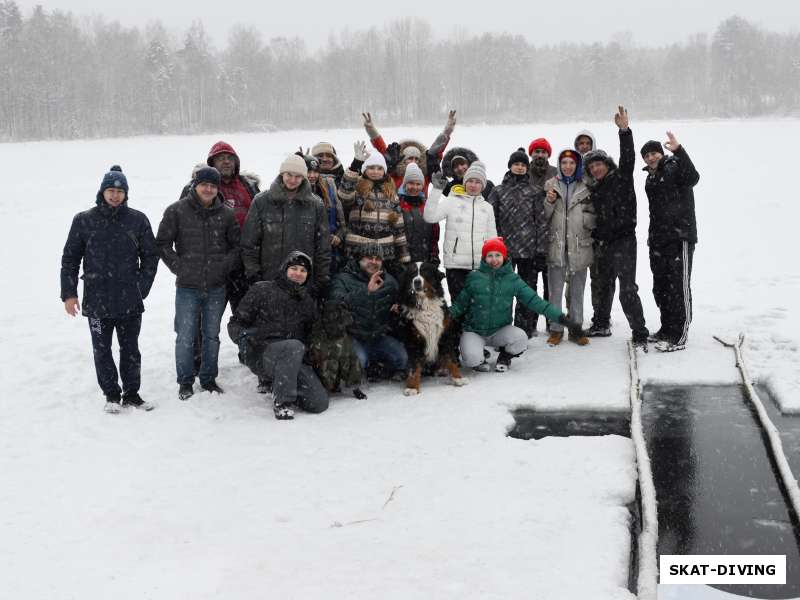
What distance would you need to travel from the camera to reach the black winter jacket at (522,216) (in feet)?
23.3

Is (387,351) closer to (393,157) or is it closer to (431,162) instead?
(393,157)

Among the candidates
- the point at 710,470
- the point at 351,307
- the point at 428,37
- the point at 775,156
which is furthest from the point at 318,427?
the point at 428,37

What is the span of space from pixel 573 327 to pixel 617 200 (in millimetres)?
1393

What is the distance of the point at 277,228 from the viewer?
5.95 meters

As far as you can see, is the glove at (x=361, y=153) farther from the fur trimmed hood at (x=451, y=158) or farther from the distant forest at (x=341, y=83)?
the distant forest at (x=341, y=83)

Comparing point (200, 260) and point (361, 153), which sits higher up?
point (361, 153)

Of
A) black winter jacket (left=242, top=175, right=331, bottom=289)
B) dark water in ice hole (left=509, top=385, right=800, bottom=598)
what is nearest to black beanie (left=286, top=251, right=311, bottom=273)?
black winter jacket (left=242, top=175, right=331, bottom=289)

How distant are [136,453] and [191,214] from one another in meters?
2.05

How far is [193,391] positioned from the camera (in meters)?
6.13

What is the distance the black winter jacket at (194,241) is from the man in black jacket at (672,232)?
3.96 meters

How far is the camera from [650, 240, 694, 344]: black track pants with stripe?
6.71 metres

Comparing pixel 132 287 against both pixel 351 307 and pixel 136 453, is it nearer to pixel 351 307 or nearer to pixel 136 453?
pixel 136 453

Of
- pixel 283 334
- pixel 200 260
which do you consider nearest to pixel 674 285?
pixel 283 334

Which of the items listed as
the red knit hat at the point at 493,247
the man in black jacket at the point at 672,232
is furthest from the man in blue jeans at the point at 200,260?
the man in black jacket at the point at 672,232
